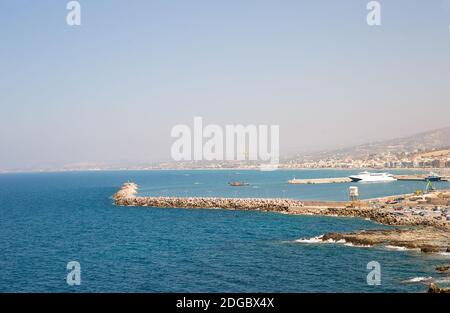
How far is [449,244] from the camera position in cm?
3180

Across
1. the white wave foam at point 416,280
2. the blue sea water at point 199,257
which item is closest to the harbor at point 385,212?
the blue sea water at point 199,257

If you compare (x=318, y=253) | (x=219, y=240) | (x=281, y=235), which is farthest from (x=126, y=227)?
(x=318, y=253)

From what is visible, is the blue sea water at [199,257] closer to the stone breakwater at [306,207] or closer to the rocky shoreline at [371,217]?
the rocky shoreline at [371,217]

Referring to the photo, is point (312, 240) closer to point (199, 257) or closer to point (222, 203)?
point (199, 257)

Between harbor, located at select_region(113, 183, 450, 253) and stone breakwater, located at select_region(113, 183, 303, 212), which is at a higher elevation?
harbor, located at select_region(113, 183, 450, 253)

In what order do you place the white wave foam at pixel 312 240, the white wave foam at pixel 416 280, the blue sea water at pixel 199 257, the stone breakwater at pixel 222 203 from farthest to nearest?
the stone breakwater at pixel 222 203, the white wave foam at pixel 312 240, the blue sea water at pixel 199 257, the white wave foam at pixel 416 280

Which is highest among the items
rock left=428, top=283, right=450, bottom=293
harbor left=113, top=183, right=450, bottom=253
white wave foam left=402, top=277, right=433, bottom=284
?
rock left=428, top=283, right=450, bottom=293

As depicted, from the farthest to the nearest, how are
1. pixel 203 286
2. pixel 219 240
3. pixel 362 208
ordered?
1. pixel 362 208
2. pixel 219 240
3. pixel 203 286

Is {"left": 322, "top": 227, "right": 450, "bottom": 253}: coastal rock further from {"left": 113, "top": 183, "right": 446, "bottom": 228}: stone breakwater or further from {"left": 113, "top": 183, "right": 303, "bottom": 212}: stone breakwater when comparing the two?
{"left": 113, "top": 183, "right": 303, "bottom": 212}: stone breakwater

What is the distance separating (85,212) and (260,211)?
1004 inches

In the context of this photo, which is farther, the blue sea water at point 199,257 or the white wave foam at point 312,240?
the white wave foam at point 312,240

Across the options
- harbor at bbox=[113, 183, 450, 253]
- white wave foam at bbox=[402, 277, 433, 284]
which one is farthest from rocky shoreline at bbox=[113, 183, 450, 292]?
white wave foam at bbox=[402, 277, 433, 284]

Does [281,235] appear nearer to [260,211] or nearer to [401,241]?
[401,241]

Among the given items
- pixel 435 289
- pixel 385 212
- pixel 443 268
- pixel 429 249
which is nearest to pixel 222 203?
pixel 385 212
